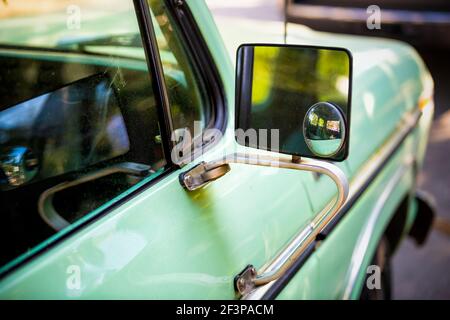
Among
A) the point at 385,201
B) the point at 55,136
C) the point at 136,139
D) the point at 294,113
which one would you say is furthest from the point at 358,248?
the point at 55,136

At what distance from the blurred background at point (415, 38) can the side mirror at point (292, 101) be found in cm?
37

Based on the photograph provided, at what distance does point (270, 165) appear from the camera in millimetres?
1285

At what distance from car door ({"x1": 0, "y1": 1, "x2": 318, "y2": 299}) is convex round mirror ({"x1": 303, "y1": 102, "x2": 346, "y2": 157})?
0.31 meters

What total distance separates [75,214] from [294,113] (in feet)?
2.09

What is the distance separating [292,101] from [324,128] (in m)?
0.18

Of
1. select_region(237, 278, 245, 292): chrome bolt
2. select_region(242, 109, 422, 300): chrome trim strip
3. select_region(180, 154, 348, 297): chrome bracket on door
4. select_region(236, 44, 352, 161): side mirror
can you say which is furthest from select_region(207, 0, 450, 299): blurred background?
select_region(237, 278, 245, 292): chrome bolt

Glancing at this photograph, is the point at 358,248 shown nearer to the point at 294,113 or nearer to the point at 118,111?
the point at 294,113

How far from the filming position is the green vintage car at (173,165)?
3.91ft

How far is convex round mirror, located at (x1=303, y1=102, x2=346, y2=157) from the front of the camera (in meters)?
1.27

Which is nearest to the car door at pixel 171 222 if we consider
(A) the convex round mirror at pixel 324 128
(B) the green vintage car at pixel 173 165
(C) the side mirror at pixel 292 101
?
(B) the green vintage car at pixel 173 165

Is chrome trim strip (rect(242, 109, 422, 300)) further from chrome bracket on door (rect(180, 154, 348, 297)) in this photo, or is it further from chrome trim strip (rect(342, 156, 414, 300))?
chrome trim strip (rect(342, 156, 414, 300))

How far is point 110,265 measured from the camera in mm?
1142

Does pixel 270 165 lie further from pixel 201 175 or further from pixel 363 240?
pixel 363 240
